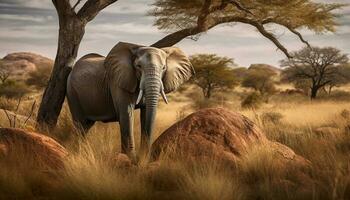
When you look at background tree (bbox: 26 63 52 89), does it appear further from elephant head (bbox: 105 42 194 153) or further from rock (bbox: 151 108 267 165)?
rock (bbox: 151 108 267 165)

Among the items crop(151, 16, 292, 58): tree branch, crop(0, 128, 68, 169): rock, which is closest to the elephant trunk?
crop(0, 128, 68, 169): rock

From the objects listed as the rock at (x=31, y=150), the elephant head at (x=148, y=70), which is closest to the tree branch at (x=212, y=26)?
the elephant head at (x=148, y=70)

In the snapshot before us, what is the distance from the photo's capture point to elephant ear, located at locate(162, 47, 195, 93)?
811 centimetres

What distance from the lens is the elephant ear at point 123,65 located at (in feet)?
26.4

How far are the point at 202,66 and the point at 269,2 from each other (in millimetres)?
16985

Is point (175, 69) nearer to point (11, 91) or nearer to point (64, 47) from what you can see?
point (64, 47)

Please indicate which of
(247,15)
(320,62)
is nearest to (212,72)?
(320,62)

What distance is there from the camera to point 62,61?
36.2ft

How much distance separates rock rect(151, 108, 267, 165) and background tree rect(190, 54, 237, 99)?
23575 millimetres

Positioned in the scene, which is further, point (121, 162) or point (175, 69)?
point (175, 69)

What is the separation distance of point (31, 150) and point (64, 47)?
5.11 m

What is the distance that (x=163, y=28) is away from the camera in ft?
53.2

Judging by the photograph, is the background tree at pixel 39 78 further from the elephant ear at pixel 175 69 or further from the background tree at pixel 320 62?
the elephant ear at pixel 175 69

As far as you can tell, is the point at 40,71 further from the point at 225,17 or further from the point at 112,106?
the point at 112,106
